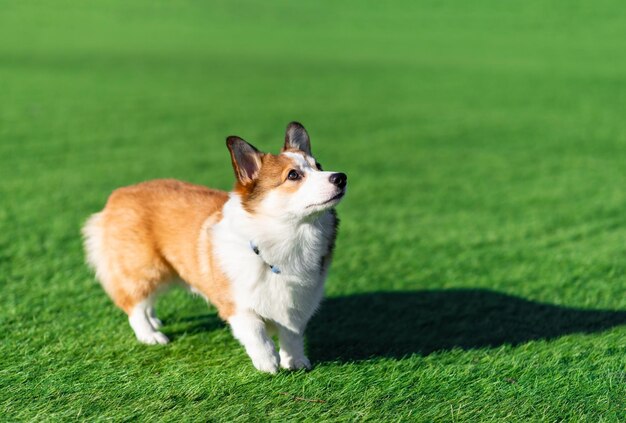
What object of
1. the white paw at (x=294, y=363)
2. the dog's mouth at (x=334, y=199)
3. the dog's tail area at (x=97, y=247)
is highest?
the dog's mouth at (x=334, y=199)

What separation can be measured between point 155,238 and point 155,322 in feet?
1.83

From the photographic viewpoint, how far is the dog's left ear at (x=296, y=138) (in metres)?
3.81

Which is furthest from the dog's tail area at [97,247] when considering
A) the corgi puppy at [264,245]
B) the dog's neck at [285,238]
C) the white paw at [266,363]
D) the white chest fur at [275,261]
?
the white paw at [266,363]

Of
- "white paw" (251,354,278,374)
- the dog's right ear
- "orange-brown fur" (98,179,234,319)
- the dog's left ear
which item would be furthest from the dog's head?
"white paw" (251,354,278,374)

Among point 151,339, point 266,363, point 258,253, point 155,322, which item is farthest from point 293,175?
point 155,322

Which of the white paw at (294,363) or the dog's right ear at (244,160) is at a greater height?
the dog's right ear at (244,160)

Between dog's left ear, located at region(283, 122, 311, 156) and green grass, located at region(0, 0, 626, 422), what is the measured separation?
1096mm

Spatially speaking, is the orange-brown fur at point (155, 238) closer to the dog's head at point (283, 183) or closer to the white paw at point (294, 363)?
the dog's head at point (283, 183)

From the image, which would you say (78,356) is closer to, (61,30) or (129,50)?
(129,50)

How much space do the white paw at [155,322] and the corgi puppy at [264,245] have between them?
0.15m

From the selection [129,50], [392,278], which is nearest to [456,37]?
[129,50]

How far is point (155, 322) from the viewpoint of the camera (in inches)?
169

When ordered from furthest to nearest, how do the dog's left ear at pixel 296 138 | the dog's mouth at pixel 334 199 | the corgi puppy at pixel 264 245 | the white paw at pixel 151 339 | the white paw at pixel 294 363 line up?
1. the white paw at pixel 151 339
2. the dog's left ear at pixel 296 138
3. the white paw at pixel 294 363
4. the corgi puppy at pixel 264 245
5. the dog's mouth at pixel 334 199

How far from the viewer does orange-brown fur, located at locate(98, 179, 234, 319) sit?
12.8ft
